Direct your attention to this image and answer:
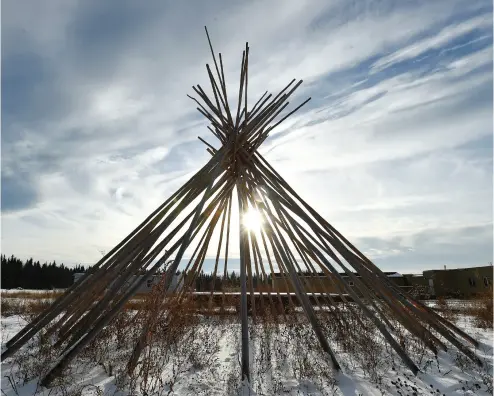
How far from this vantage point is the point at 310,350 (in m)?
4.16

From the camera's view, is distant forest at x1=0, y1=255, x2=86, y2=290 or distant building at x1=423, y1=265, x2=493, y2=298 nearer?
distant building at x1=423, y1=265, x2=493, y2=298

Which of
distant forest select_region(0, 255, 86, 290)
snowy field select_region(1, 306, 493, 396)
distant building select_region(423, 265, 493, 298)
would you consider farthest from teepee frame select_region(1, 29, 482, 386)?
distant forest select_region(0, 255, 86, 290)

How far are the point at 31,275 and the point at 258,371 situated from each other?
1919 inches

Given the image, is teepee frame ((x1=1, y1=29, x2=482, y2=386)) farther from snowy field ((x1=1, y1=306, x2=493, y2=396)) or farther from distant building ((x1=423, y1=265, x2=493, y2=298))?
distant building ((x1=423, y1=265, x2=493, y2=298))

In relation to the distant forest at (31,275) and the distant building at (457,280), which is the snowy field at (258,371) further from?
the distant forest at (31,275)

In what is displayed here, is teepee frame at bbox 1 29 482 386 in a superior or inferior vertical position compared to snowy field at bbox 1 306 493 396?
superior

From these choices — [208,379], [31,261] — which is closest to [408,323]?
[208,379]

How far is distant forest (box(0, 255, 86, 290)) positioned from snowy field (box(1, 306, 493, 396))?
134 ft

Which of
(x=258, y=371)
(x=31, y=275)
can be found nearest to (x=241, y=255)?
(x=258, y=371)

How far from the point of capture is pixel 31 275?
42125mm

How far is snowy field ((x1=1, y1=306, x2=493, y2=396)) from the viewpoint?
2863 millimetres

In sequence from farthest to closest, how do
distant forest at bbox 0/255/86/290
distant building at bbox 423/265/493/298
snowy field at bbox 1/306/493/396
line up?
1. distant forest at bbox 0/255/86/290
2. distant building at bbox 423/265/493/298
3. snowy field at bbox 1/306/493/396

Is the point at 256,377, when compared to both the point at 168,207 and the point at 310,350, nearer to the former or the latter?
the point at 310,350

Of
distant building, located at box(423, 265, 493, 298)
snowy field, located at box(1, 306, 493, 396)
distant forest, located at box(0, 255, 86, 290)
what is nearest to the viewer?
snowy field, located at box(1, 306, 493, 396)
